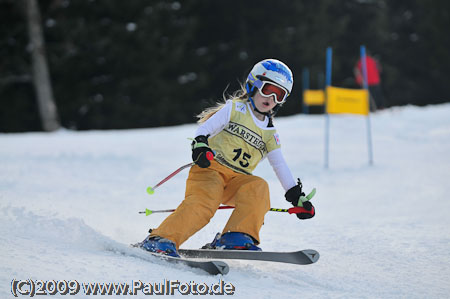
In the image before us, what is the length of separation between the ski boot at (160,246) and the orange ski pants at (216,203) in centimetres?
3

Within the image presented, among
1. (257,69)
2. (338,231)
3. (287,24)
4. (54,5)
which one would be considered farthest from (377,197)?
(287,24)

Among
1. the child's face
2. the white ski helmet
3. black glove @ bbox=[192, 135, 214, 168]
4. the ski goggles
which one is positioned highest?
the white ski helmet

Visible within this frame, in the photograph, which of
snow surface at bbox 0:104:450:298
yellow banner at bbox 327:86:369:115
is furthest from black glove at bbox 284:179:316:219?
yellow banner at bbox 327:86:369:115

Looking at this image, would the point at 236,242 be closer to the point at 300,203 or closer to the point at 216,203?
the point at 216,203

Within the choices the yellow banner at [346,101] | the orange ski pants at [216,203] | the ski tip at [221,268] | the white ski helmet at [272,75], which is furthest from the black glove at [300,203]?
the yellow banner at [346,101]

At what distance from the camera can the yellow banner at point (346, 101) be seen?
8.62 meters

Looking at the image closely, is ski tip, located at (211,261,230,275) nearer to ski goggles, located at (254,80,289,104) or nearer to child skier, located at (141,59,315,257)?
child skier, located at (141,59,315,257)

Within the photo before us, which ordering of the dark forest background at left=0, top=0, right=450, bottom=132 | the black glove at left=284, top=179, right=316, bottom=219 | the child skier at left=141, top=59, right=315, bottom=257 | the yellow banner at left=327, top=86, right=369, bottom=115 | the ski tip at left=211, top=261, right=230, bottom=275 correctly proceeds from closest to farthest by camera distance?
the ski tip at left=211, top=261, right=230, bottom=275 → the child skier at left=141, top=59, right=315, bottom=257 → the black glove at left=284, top=179, right=316, bottom=219 → the yellow banner at left=327, top=86, right=369, bottom=115 → the dark forest background at left=0, top=0, right=450, bottom=132

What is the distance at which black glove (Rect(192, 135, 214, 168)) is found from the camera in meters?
3.48

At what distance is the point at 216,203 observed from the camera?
3.61m

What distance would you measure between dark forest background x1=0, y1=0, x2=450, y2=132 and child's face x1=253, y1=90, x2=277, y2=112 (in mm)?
12589

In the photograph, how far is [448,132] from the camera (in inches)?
464

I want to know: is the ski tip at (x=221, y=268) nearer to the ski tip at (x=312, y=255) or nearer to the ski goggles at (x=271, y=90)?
the ski tip at (x=312, y=255)

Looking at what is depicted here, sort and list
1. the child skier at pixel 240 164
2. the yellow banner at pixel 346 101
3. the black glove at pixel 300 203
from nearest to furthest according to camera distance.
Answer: the child skier at pixel 240 164 < the black glove at pixel 300 203 < the yellow banner at pixel 346 101
